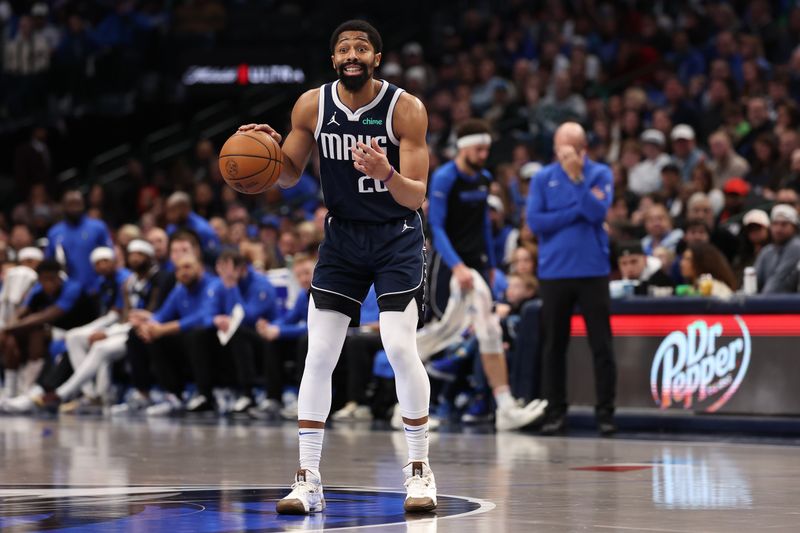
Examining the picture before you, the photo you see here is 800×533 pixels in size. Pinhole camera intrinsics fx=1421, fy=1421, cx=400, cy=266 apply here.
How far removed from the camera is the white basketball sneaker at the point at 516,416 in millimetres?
11930

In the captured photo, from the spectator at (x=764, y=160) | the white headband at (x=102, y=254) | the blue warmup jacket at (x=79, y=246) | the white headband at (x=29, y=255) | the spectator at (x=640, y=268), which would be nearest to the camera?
the spectator at (x=640, y=268)

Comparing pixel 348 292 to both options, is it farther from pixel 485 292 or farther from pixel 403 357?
pixel 485 292

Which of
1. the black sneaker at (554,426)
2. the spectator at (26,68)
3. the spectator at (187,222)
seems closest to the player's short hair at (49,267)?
the spectator at (187,222)

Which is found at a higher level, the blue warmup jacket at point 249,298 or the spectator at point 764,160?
the spectator at point 764,160

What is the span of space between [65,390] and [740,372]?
8.24 meters

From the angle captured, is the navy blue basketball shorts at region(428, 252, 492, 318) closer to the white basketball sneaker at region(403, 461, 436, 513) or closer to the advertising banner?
the advertising banner

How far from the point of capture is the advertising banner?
1107 cm

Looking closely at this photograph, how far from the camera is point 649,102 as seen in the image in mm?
18922

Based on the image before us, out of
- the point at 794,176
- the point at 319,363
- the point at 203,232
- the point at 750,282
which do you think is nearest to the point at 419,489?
the point at 319,363

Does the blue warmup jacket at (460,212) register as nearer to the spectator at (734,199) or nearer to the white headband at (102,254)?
the spectator at (734,199)

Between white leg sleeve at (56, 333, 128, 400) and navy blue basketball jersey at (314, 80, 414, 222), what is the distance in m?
9.60

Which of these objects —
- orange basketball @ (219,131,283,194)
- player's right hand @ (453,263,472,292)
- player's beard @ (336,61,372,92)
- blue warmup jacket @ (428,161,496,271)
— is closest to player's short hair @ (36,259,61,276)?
blue warmup jacket @ (428,161,496,271)

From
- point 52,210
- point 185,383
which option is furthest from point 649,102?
point 52,210

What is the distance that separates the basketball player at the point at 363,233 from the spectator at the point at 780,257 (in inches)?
219
